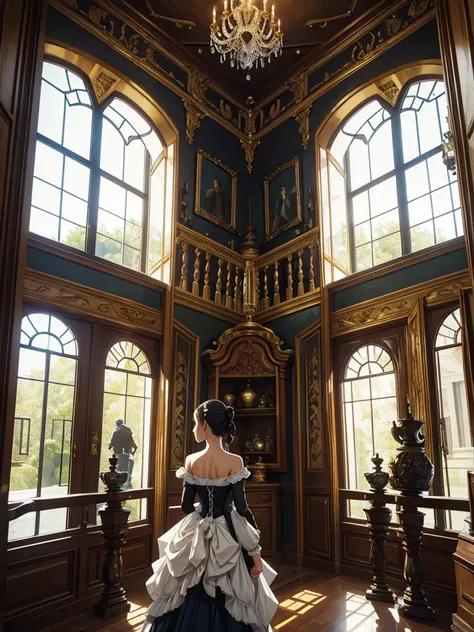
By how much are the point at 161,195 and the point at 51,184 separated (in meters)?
1.58

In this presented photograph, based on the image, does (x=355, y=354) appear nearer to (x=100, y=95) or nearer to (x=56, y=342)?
(x=56, y=342)

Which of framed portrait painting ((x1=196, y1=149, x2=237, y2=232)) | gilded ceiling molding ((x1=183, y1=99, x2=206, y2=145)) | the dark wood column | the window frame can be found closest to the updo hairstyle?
the dark wood column

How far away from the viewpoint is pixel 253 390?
20.9 ft

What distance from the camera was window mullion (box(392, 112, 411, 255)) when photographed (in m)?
5.62

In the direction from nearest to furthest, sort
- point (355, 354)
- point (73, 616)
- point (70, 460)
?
point (73, 616) → point (70, 460) → point (355, 354)

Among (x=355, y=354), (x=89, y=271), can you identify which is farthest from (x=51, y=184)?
(x=355, y=354)

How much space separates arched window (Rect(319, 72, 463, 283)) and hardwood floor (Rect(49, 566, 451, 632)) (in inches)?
134

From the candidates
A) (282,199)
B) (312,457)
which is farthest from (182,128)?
(312,457)

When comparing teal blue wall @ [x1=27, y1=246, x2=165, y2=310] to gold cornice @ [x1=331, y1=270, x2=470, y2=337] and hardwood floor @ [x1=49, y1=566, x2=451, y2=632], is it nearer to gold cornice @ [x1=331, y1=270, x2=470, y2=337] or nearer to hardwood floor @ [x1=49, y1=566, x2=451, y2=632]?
gold cornice @ [x1=331, y1=270, x2=470, y2=337]

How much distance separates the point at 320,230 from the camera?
20.4 feet

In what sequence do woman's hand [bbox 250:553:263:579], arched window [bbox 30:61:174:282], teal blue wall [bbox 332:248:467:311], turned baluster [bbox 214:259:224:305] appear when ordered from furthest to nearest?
turned baluster [bbox 214:259:224:305], arched window [bbox 30:61:174:282], teal blue wall [bbox 332:248:467:311], woman's hand [bbox 250:553:263:579]

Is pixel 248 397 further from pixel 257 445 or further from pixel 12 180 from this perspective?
pixel 12 180

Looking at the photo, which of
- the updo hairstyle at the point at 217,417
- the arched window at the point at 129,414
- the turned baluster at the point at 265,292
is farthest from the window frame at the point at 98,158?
the updo hairstyle at the point at 217,417

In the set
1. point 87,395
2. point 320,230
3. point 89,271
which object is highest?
point 320,230
